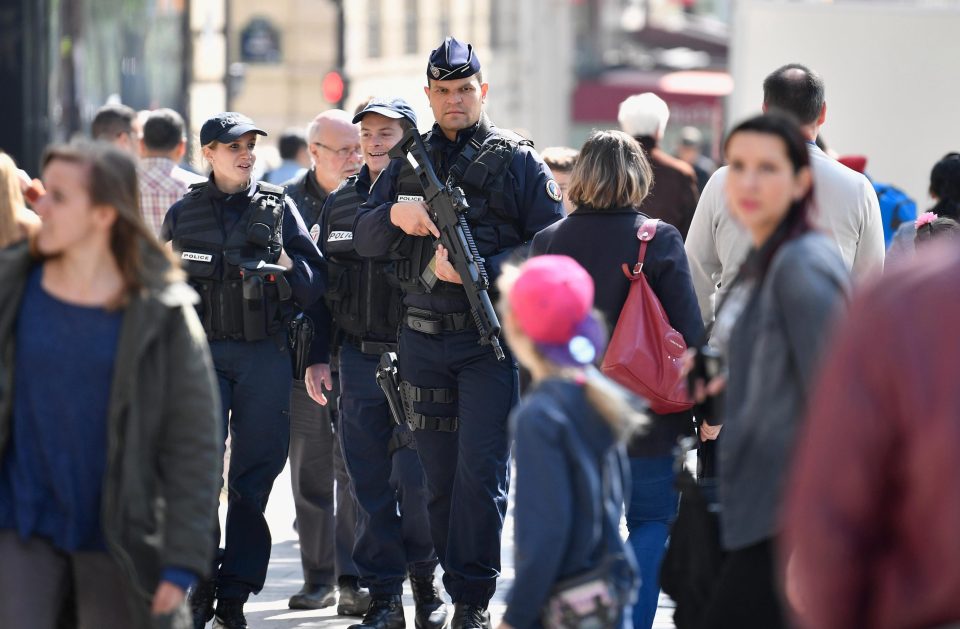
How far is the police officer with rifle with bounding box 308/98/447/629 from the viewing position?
6.42 m

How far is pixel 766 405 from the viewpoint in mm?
3666

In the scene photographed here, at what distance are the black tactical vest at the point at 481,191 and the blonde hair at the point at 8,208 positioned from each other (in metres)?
1.81

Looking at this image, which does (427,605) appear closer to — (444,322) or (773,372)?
(444,322)

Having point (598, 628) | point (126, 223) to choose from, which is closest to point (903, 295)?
point (598, 628)

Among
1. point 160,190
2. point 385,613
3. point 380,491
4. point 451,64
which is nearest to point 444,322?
point 380,491

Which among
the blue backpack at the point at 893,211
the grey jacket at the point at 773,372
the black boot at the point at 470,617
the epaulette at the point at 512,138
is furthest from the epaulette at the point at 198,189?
the blue backpack at the point at 893,211

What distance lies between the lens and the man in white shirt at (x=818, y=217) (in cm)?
583

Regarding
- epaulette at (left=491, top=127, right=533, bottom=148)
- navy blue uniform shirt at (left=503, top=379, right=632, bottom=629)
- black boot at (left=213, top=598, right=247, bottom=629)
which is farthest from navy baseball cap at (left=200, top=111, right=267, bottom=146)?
navy blue uniform shirt at (left=503, top=379, right=632, bottom=629)

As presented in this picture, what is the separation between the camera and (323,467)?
7344 mm

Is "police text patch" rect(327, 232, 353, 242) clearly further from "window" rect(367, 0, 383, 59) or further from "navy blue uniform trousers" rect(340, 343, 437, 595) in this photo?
"window" rect(367, 0, 383, 59)

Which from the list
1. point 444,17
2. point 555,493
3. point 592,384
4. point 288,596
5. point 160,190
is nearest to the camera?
point 555,493

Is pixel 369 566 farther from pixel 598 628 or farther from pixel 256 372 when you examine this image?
pixel 598 628

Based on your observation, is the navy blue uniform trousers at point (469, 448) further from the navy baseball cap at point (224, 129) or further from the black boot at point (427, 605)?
the navy baseball cap at point (224, 129)

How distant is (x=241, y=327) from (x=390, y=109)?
1.14 meters
